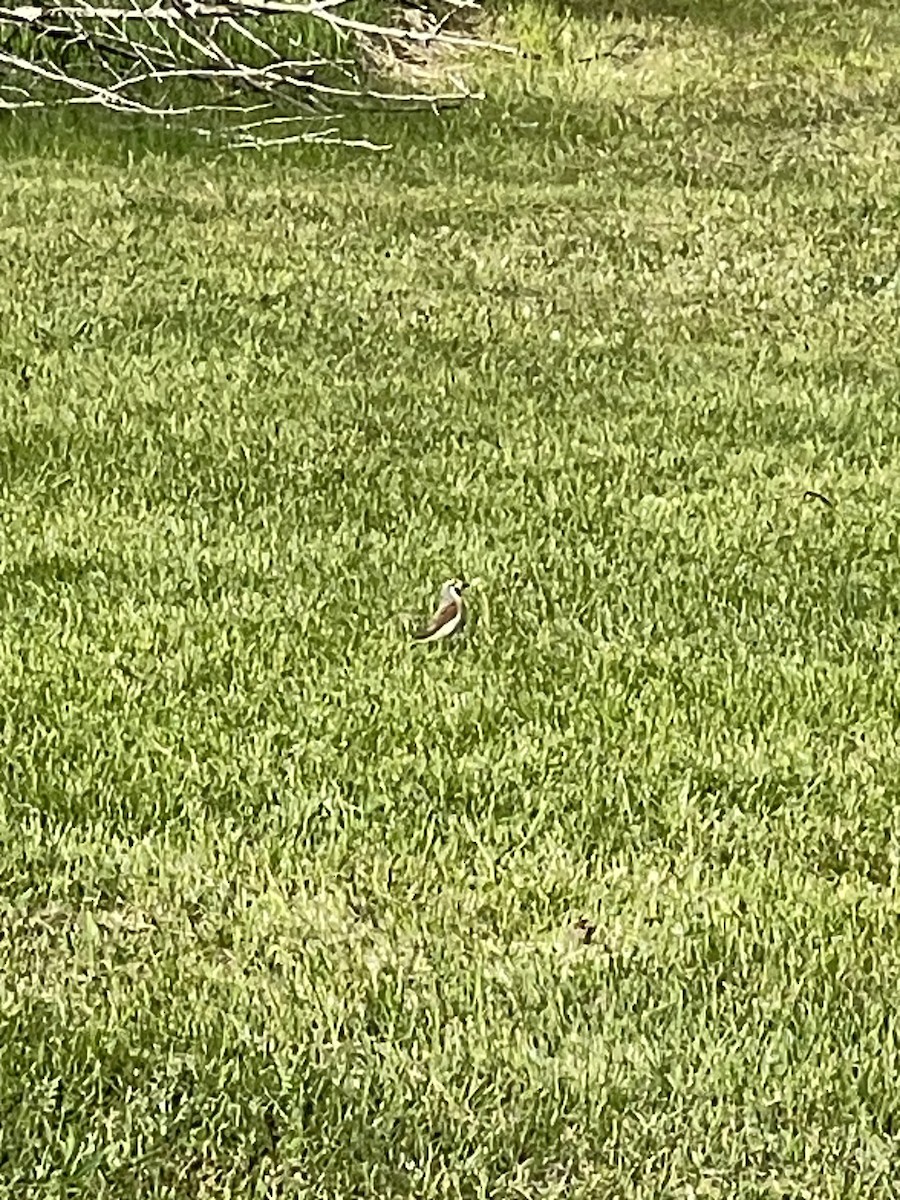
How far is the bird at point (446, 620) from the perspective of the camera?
451 cm

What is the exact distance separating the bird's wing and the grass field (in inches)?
3.4

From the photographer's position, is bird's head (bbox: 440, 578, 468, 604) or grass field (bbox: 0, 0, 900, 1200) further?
bird's head (bbox: 440, 578, 468, 604)

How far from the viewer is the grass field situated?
2.90 meters

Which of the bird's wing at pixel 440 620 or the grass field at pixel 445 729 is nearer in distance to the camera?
the grass field at pixel 445 729

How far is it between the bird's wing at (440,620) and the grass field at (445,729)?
86 millimetres

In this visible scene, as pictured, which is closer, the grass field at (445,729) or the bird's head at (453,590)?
the grass field at (445,729)

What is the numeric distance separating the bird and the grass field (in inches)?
2.7

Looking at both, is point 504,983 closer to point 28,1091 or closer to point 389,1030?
point 389,1030

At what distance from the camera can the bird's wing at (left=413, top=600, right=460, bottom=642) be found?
4527 millimetres

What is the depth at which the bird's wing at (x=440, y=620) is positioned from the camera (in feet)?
14.9

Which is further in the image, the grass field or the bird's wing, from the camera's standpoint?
the bird's wing

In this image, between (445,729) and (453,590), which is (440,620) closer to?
(453,590)

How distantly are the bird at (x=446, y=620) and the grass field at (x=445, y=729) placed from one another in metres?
0.07

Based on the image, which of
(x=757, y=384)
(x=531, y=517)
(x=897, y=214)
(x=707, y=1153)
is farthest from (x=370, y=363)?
(x=707, y=1153)
